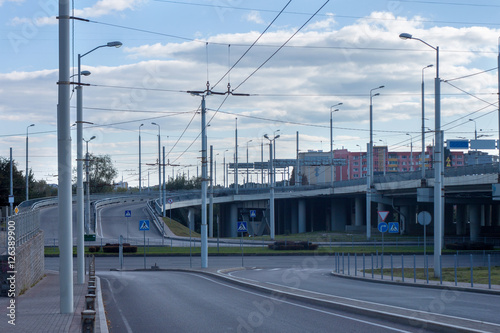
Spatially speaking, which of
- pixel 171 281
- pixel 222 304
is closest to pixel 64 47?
pixel 222 304

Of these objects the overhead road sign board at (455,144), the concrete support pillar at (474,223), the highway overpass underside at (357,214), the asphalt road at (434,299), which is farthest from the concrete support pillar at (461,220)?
the asphalt road at (434,299)

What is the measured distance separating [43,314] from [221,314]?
3856mm

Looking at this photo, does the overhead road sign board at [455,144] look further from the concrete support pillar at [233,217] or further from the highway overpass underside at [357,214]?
the concrete support pillar at [233,217]

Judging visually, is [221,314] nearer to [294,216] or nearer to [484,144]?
[484,144]

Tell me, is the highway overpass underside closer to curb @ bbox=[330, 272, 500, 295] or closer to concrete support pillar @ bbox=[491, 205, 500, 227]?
concrete support pillar @ bbox=[491, 205, 500, 227]

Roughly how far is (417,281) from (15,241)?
15.3m

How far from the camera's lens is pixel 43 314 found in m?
13.4

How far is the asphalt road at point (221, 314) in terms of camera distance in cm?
1226

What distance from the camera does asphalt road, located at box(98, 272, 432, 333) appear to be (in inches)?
483

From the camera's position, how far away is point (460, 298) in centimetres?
1853

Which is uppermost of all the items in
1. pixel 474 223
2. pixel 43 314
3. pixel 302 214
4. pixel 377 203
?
pixel 43 314

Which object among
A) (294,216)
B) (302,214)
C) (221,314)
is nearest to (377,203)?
(302,214)

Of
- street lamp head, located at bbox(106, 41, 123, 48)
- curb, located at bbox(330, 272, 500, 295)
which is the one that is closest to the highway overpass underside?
curb, located at bbox(330, 272, 500, 295)

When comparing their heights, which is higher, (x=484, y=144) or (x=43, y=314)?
(x=484, y=144)
